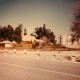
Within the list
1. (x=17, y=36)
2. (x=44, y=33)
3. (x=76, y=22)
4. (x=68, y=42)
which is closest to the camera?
(x=76, y=22)

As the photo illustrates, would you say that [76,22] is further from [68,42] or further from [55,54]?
[68,42]

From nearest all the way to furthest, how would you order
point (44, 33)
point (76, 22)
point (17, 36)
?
1. point (76, 22)
2. point (17, 36)
3. point (44, 33)

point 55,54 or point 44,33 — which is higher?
point 44,33

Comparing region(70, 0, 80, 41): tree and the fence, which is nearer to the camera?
the fence

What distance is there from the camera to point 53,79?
1068cm

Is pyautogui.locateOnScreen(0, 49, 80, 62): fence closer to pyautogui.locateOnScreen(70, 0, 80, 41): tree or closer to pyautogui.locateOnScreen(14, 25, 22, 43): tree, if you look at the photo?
pyautogui.locateOnScreen(70, 0, 80, 41): tree

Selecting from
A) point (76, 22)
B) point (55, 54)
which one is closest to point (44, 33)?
point (76, 22)

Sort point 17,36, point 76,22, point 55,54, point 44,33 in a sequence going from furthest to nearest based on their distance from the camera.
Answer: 1. point 44,33
2. point 17,36
3. point 76,22
4. point 55,54

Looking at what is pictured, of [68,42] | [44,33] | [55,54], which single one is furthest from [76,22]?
[44,33]

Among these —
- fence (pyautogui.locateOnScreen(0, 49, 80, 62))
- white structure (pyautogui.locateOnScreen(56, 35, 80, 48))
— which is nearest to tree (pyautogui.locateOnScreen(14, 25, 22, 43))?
white structure (pyautogui.locateOnScreen(56, 35, 80, 48))

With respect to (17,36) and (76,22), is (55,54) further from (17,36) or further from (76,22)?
(17,36)

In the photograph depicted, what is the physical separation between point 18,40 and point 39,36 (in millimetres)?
45389

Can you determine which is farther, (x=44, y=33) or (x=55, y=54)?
(x=44, y=33)

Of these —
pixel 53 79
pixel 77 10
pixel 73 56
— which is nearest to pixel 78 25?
pixel 77 10
